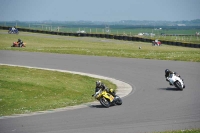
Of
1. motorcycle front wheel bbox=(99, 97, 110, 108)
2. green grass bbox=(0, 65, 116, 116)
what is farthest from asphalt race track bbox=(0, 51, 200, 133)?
green grass bbox=(0, 65, 116, 116)

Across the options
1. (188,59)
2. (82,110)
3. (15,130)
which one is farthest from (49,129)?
(188,59)

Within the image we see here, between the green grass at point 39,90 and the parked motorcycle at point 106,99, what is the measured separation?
1.60 meters

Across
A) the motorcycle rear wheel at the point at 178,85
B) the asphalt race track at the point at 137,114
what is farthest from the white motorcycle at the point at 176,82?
the asphalt race track at the point at 137,114

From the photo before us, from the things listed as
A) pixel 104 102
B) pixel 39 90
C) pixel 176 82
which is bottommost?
pixel 39 90

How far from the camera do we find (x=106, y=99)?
1928 centimetres

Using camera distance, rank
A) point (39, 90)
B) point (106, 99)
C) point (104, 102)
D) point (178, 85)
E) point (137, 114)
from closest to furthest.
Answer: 1. point (137, 114)
2. point (104, 102)
3. point (106, 99)
4. point (39, 90)
5. point (178, 85)

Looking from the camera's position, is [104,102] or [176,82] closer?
[104,102]

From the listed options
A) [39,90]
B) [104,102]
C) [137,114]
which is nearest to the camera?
[137,114]

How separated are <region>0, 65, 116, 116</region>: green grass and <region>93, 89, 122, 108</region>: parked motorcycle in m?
1.60

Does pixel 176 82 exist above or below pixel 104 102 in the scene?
above

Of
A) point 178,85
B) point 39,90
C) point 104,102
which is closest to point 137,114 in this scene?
point 104,102

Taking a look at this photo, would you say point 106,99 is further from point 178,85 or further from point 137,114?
point 178,85

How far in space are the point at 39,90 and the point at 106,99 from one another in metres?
4.90

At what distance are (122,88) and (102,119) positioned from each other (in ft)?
29.9
